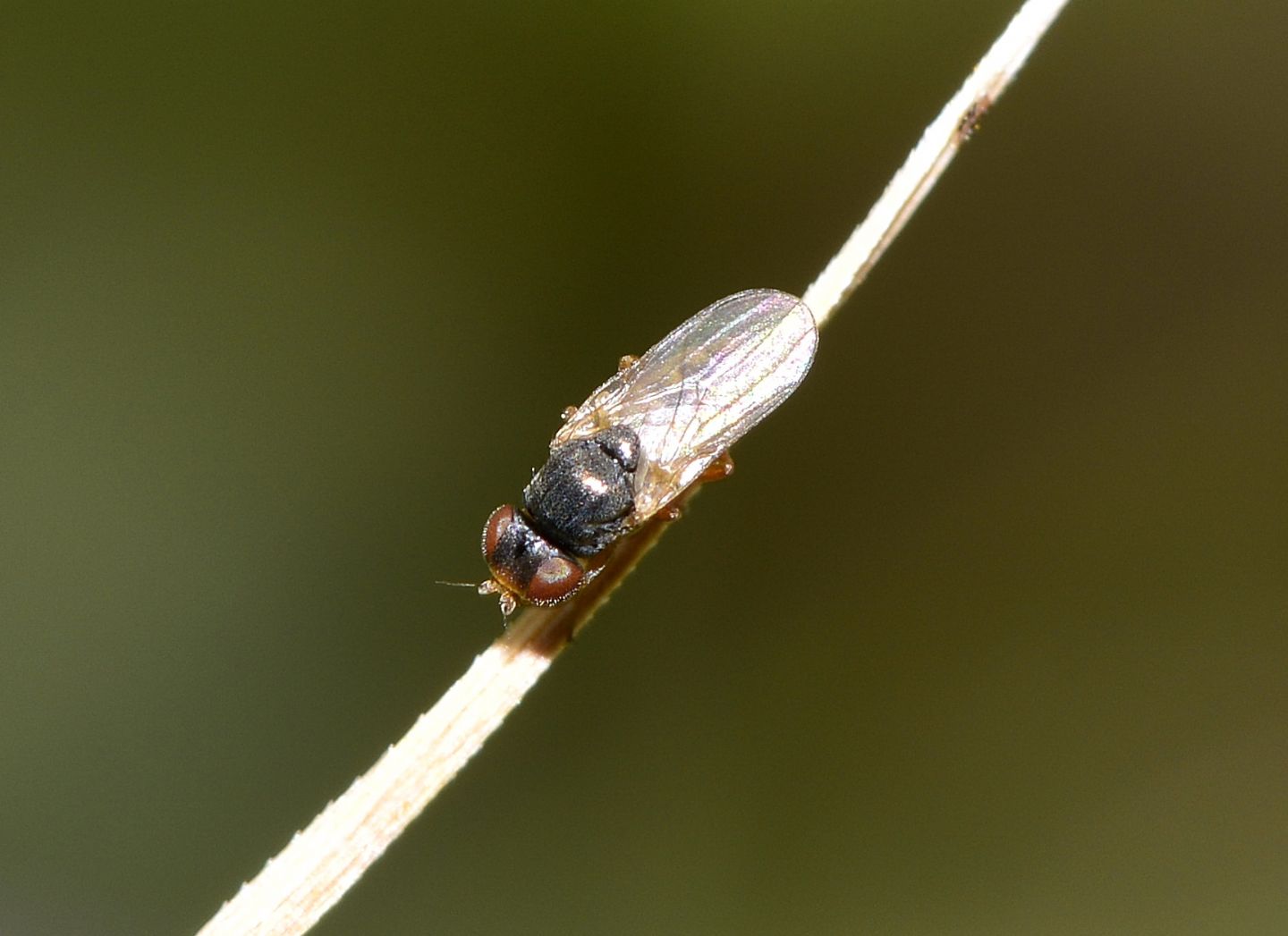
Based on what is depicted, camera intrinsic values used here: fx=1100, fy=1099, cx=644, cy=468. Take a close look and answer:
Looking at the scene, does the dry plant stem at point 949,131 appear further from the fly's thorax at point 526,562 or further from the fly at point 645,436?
the fly's thorax at point 526,562

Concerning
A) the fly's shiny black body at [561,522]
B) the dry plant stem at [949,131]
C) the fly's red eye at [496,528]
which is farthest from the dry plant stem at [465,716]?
the fly's red eye at [496,528]

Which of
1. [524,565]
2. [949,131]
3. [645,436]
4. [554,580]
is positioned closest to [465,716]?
[554,580]

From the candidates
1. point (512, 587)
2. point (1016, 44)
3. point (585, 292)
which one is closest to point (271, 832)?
point (512, 587)

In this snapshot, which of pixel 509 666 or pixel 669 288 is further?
pixel 669 288

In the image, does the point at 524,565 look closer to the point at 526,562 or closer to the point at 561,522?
the point at 526,562

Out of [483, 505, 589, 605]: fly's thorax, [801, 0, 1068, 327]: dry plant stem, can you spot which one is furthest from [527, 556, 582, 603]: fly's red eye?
[801, 0, 1068, 327]: dry plant stem

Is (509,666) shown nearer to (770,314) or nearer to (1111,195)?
(770,314)
